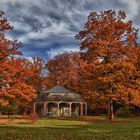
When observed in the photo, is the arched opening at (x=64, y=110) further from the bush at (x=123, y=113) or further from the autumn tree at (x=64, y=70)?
the autumn tree at (x=64, y=70)

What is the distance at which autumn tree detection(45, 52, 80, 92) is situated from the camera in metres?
88.1

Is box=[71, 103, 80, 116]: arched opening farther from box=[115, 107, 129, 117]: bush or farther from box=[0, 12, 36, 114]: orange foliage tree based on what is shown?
box=[0, 12, 36, 114]: orange foliage tree

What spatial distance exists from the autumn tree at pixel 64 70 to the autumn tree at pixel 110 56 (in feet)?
123

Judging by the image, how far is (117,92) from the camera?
1869 inches

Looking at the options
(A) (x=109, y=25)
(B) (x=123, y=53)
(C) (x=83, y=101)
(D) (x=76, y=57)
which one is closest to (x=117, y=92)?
(B) (x=123, y=53)

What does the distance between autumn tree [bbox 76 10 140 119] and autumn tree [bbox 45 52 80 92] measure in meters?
37.4

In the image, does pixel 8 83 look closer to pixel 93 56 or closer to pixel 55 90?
pixel 93 56

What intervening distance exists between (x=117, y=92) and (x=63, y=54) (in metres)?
50.6

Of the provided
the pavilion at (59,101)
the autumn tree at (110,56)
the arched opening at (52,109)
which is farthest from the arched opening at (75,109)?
the autumn tree at (110,56)

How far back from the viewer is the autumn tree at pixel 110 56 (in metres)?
46.8

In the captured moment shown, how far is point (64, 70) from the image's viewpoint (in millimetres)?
92625

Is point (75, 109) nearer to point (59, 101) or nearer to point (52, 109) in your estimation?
point (52, 109)

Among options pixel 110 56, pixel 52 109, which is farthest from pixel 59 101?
pixel 110 56

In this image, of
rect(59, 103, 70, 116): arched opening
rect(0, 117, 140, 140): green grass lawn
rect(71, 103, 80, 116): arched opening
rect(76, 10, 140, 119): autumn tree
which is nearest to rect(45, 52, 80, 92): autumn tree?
rect(71, 103, 80, 116): arched opening
